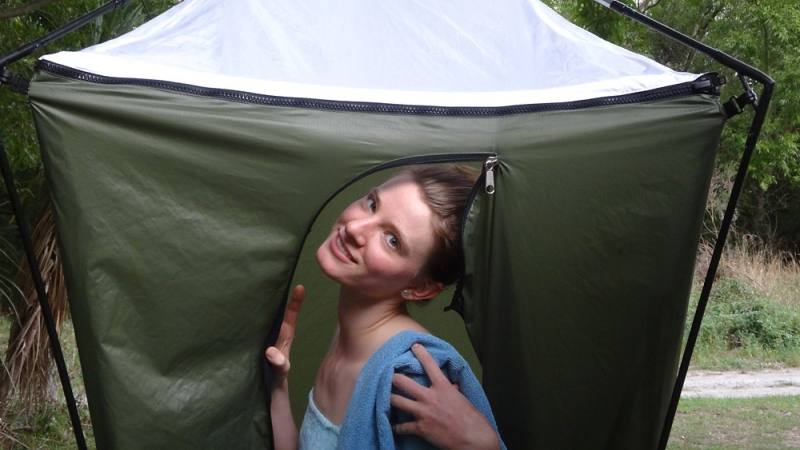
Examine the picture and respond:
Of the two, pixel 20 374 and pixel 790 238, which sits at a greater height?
pixel 20 374

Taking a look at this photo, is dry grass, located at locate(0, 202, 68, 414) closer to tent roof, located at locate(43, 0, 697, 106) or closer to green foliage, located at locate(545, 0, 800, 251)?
tent roof, located at locate(43, 0, 697, 106)

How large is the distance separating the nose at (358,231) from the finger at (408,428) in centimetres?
46

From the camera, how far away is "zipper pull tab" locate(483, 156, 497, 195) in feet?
8.71

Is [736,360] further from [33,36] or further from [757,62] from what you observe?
[33,36]

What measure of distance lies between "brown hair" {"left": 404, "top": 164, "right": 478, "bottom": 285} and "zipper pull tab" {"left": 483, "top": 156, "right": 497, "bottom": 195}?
0.09m

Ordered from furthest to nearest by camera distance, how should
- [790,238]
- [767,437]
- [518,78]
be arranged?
1. [790,238]
2. [767,437]
3. [518,78]

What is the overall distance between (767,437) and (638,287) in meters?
5.16

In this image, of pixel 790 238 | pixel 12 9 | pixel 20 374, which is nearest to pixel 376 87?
pixel 12 9

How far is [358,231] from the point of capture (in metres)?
2.56

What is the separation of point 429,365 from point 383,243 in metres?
0.33

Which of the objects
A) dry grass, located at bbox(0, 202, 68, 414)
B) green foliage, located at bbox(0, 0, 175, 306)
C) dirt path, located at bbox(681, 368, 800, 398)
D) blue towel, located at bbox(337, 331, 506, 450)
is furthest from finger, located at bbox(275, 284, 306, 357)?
dirt path, located at bbox(681, 368, 800, 398)

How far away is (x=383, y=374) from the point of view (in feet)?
8.06

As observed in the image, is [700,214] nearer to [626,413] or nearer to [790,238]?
[626,413]

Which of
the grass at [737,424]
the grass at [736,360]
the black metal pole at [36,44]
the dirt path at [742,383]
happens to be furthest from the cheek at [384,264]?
the dirt path at [742,383]
